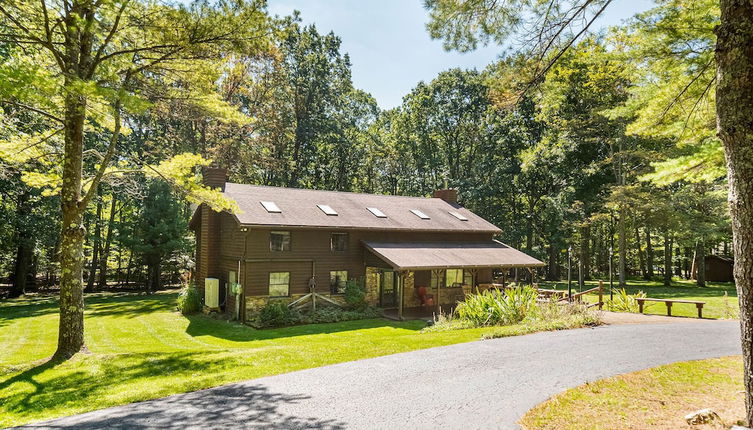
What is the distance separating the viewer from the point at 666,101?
8.47 metres

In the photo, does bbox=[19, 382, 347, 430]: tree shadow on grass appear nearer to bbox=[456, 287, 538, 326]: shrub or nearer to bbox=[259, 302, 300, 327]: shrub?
bbox=[456, 287, 538, 326]: shrub

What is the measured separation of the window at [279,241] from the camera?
717 inches

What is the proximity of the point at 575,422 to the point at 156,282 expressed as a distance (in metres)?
30.5

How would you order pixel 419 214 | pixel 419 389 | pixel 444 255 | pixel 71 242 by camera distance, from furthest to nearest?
pixel 419 214 → pixel 444 255 → pixel 71 242 → pixel 419 389

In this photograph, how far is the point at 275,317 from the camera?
16656 mm

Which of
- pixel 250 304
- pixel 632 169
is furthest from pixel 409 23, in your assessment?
pixel 632 169

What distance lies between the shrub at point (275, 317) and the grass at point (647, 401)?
12.0 metres

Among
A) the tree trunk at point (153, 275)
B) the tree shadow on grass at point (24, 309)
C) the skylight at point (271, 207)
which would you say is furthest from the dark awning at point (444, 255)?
the tree trunk at point (153, 275)

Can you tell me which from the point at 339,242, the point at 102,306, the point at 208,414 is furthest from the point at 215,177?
the point at 208,414

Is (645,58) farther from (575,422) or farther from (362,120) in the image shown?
(362,120)

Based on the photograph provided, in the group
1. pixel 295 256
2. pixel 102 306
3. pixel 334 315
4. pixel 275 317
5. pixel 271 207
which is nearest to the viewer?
pixel 275 317

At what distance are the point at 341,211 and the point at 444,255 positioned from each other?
5474mm

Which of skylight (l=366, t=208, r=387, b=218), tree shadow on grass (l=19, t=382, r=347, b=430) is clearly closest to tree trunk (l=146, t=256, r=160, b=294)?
skylight (l=366, t=208, r=387, b=218)

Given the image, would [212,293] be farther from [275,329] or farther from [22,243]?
[22,243]
